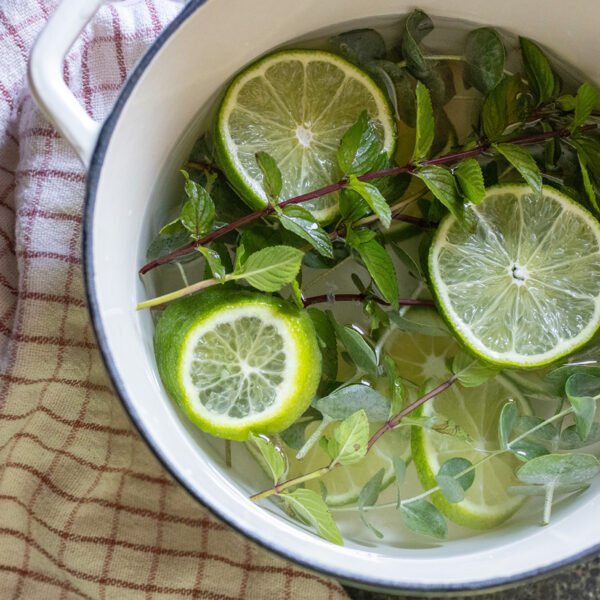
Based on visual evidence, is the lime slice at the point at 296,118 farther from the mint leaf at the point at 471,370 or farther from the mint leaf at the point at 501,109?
the mint leaf at the point at 471,370

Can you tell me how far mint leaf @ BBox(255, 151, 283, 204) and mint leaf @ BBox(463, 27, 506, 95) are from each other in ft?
1.16

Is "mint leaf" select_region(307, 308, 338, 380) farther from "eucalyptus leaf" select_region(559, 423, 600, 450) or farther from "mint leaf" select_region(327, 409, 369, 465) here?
"eucalyptus leaf" select_region(559, 423, 600, 450)

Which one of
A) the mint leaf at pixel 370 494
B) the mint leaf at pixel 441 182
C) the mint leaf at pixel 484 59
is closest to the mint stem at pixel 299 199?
the mint leaf at pixel 441 182

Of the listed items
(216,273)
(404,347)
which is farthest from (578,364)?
(216,273)

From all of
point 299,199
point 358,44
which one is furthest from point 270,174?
point 358,44

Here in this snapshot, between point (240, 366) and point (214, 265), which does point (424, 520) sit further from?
point (214, 265)

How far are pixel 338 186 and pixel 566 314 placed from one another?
35 cm

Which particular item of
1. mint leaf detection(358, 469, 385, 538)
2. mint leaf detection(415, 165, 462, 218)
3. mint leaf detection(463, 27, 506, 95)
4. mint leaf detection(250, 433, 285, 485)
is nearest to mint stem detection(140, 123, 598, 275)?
mint leaf detection(415, 165, 462, 218)

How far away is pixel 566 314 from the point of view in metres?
0.89

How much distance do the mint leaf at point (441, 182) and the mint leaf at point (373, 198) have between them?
7cm

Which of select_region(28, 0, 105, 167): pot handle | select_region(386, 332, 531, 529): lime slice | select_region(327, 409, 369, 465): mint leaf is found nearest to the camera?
select_region(28, 0, 105, 167): pot handle

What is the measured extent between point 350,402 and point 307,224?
226mm

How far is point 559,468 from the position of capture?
0.83m

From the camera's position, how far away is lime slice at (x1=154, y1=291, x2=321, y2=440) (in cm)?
81
